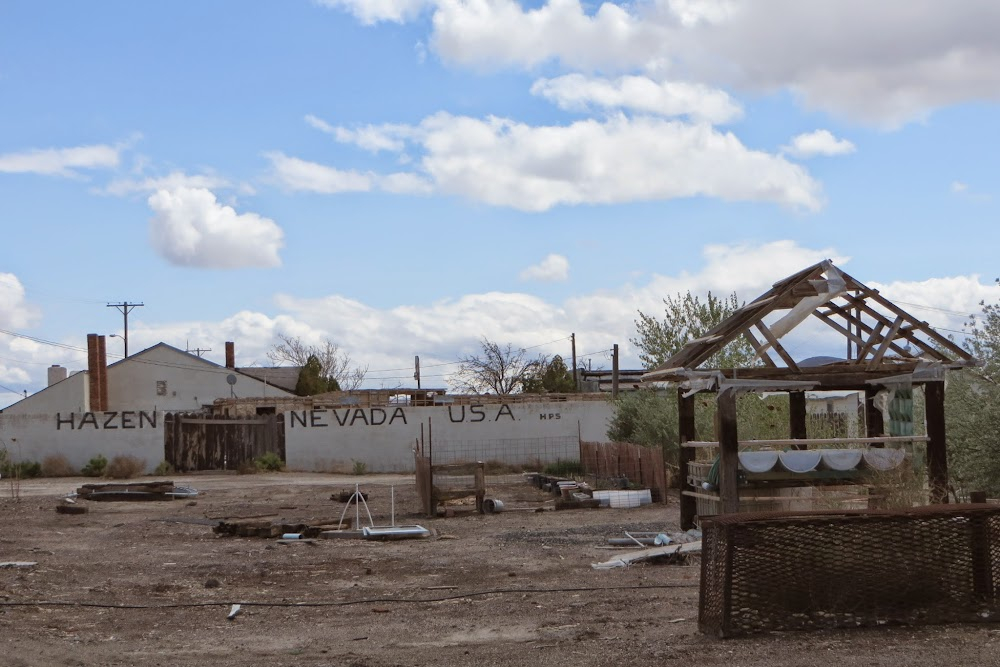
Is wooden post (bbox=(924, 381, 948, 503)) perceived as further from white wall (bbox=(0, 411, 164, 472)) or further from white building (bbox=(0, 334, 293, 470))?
white building (bbox=(0, 334, 293, 470))

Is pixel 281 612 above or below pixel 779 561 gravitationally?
below

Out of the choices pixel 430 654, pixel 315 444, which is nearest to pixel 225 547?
pixel 430 654

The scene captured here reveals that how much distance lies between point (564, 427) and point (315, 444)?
8.77m

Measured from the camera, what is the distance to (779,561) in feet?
26.2

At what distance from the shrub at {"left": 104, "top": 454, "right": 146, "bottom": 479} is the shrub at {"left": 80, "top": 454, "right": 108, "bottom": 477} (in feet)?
0.71

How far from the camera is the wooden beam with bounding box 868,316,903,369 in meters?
15.1

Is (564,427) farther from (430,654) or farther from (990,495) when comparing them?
(430,654)

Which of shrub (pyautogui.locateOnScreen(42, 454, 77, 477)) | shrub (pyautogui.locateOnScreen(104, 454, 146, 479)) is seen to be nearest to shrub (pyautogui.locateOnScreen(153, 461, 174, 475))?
shrub (pyautogui.locateOnScreen(104, 454, 146, 479))

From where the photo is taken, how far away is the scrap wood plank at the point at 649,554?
13.2m

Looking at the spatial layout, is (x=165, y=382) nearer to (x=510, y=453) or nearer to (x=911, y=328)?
(x=510, y=453)

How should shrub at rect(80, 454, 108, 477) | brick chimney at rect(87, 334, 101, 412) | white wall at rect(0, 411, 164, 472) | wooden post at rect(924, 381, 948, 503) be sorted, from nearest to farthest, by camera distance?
wooden post at rect(924, 381, 948, 503)
shrub at rect(80, 454, 108, 477)
white wall at rect(0, 411, 164, 472)
brick chimney at rect(87, 334, 101, 412)

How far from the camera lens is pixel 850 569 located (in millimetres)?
8016

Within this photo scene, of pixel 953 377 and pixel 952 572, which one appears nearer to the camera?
pixel 952 572

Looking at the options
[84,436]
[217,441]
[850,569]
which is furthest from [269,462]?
[850,569]
